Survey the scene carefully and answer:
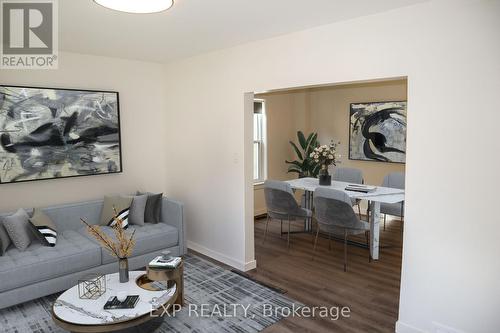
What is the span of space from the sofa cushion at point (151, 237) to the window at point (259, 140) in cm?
238

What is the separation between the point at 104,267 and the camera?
3.78m

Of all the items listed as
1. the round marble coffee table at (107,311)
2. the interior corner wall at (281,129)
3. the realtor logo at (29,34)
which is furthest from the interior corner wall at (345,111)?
the realtor logo at (29,34)

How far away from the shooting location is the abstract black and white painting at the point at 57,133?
3.96 metres

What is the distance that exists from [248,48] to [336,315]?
278 centimetres

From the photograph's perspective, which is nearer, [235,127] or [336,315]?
[336,315]

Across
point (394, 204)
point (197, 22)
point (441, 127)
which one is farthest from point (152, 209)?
point (441, 127)

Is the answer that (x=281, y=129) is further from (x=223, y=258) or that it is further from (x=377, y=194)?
(x=223, y=258)

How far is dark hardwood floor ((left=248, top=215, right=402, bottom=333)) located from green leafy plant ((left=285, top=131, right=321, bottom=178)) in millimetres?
1391

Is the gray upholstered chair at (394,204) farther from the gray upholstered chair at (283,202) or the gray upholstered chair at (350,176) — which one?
the gray upholstered chair at (283,202)

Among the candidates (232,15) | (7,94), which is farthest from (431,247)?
(7,94)

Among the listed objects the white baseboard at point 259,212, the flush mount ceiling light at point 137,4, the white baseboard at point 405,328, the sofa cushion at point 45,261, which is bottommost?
the white baseboard at point 405,328

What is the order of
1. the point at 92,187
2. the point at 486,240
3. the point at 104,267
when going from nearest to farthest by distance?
the point at 486,240 → the point at 104,267 → the point at 92,187

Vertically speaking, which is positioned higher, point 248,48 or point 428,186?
point 248,48

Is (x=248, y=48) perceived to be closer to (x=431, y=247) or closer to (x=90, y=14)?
(x=90, y=14)
